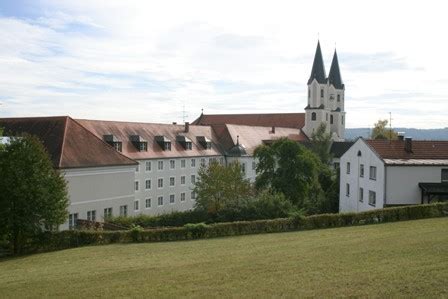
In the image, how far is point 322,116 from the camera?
328 feet

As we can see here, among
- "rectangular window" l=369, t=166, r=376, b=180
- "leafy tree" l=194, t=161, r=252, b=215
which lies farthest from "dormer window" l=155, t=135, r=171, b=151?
"rectangular window" l=369, t=166, r=376, b=180

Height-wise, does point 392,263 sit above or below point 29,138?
below

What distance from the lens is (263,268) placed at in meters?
17.5

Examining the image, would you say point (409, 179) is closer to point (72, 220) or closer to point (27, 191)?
point (72, 220)

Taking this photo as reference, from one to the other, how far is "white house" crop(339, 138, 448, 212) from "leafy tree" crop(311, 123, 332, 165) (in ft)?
134

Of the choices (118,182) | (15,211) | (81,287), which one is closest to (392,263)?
(81,287)

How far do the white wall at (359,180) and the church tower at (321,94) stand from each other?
50.9m

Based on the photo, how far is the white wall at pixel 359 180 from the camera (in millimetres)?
39938

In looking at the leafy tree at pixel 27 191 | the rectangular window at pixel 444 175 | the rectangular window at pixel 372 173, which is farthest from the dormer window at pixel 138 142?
the rectangular window at pixel 444 175

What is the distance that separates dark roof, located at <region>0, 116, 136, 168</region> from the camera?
133 feet

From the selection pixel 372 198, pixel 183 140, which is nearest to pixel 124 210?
pixel 372 198

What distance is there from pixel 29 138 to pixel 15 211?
429cm

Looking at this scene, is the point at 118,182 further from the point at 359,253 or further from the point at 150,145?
the point at 359,253

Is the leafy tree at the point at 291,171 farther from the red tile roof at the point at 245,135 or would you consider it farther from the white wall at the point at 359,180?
the red tile roof at the point at 245,135
